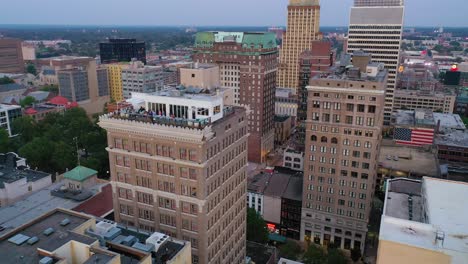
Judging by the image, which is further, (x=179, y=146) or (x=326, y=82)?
(x=326, y=82)

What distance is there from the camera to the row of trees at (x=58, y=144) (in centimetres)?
15112

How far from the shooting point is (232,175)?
7656 cm

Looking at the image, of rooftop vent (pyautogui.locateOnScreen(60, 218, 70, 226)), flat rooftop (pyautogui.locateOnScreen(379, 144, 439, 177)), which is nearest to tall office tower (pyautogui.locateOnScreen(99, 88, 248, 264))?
rooftop vent (pyautogui.locateOnScreen(60, 218, 70, 226))

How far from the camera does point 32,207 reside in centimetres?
9856

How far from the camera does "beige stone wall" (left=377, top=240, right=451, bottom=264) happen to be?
141 ft

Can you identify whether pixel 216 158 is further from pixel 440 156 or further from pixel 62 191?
pixel 440 156

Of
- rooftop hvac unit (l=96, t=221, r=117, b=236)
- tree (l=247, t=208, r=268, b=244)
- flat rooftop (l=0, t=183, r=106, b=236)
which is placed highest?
rooftop hvac unit (l=96, t=221, r=117, b=236)

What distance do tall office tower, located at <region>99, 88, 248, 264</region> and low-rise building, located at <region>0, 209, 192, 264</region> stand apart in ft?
29.0

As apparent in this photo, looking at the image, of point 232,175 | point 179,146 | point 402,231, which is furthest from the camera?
point 232,175

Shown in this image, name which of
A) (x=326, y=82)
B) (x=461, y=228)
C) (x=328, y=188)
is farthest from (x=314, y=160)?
(x=461, y=228)

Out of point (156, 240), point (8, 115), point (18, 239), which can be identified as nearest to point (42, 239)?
point (18, 239)

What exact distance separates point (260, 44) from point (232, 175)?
347 ft

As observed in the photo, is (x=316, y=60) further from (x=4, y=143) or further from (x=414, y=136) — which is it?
(x=4, y=143)

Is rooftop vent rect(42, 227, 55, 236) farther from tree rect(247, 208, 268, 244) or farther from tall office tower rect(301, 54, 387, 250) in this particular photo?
tall office tower rect(301, 54, 387, 250)
